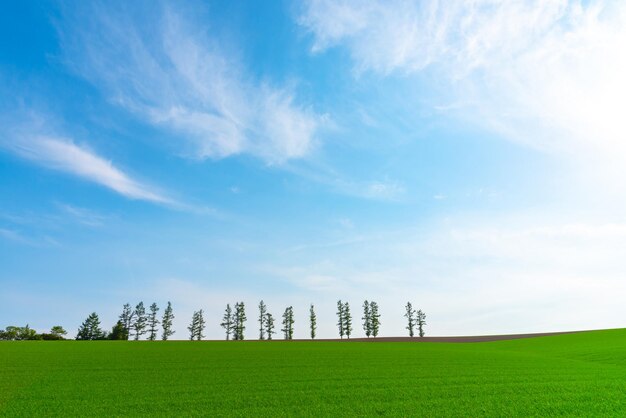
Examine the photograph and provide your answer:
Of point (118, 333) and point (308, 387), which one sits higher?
point (118, 333)

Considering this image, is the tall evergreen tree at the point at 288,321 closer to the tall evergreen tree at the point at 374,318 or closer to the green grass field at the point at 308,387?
the tall evergreen tree at the point at 374,318

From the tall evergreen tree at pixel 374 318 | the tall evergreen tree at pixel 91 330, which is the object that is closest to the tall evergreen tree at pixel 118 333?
the tall evergreen tree at pixel 91 330

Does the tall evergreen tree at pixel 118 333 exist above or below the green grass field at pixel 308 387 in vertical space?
above

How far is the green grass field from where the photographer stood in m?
13.4

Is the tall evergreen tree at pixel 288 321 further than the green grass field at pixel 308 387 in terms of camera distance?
Yes

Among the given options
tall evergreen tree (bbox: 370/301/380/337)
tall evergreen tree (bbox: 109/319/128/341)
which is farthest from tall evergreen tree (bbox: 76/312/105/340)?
tall evergreen tree (bbox: 370/301/380/337)

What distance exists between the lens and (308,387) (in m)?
16.8

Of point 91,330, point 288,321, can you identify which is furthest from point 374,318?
point 91,330

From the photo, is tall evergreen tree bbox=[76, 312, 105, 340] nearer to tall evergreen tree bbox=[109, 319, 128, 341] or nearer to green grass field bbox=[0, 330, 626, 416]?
tall evergreen tree bbox=[109, 319, 128, 341]

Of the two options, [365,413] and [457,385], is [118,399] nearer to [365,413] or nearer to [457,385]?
[365,413]

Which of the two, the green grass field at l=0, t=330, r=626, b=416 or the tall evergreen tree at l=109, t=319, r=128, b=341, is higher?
the tall evergreen tree at l=109, t=319, r=128, b=341

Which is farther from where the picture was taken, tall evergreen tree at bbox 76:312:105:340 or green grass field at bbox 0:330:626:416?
tall evergreen tree at bbox 76:312:105:340

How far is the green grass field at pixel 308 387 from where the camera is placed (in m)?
13.4

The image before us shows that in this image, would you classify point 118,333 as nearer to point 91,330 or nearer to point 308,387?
point 91,330
